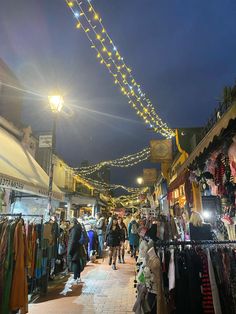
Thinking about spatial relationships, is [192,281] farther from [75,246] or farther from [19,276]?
[75,246]

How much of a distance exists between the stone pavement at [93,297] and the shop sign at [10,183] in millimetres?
2831

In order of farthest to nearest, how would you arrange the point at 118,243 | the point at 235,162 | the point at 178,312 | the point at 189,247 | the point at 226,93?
the point at 118,243 → the point at 226,93 → the point at 235,162 → the point at 189,247 → the point at 178,312

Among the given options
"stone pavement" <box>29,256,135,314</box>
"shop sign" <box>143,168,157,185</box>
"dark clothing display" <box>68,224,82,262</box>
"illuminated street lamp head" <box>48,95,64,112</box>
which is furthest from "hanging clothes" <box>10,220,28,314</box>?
"shop sign" <box>143,168,157,185</box>

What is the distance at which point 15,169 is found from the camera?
24.2 ft

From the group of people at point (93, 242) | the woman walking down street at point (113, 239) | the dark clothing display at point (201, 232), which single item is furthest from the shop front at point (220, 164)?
the woman walking down street at point (113, 239)

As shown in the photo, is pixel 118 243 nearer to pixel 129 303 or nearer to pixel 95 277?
pixel 95 277

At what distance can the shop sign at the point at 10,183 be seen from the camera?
6131 millimetres

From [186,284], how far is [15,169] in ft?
18.7

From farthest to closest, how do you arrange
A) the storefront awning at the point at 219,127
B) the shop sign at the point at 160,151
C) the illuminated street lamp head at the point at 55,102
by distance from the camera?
the shop sign at the point at 160,151
the illuminated street lamp head at the point at 55,102
the storefront awning at the point at 219,127

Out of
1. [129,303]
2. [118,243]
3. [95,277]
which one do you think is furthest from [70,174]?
[129,303]

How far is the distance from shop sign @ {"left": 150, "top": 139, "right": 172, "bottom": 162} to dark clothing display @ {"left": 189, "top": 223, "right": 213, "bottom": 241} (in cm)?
674

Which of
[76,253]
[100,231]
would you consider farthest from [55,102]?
[100,231]

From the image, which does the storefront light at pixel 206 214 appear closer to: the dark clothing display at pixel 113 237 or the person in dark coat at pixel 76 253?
the person in dark coat at pixel 76 253

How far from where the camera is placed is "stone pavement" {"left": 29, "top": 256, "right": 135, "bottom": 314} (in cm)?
550
